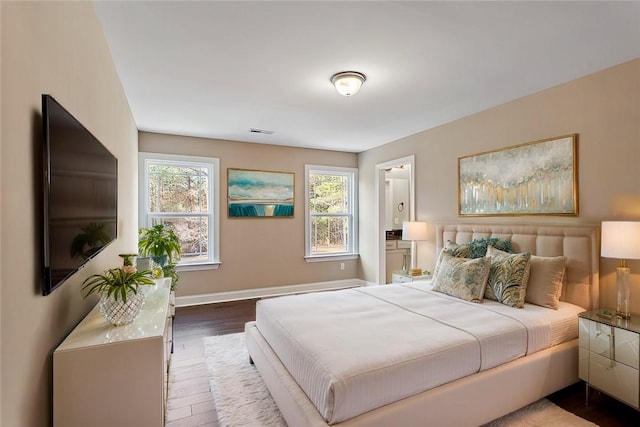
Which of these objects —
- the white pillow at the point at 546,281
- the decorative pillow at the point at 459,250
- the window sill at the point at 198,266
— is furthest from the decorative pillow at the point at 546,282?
the window sill at the point at 198,266

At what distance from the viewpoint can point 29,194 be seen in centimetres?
107

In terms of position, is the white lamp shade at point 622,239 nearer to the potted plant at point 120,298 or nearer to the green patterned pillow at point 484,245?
the green patterned pillow at point 484,245

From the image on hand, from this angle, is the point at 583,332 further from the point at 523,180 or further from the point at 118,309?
the point at 118,309

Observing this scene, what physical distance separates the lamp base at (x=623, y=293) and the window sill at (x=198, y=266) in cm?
447

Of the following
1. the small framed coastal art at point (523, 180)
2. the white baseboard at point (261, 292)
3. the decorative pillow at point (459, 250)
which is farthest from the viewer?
the white baseboard at point (261, 292)

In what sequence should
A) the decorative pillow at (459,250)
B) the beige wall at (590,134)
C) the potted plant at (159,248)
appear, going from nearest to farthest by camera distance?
the beige wall at (590,134), the decorative pillow at (459,250), the potted plant at (159,248)

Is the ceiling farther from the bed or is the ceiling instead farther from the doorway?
the bed

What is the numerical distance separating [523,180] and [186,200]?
4340 millimetres

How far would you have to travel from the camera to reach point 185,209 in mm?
4746

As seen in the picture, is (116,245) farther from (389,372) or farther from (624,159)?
(624,159)

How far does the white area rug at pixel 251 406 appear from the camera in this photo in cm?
203

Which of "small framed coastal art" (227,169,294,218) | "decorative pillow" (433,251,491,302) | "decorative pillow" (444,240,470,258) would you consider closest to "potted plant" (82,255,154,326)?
"decorative pillow" (433,251,491,302)

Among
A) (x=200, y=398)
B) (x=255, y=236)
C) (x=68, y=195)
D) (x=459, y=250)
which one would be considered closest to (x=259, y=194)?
(x=255, y=236)

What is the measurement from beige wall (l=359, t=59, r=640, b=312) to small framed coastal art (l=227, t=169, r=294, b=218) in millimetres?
2536
